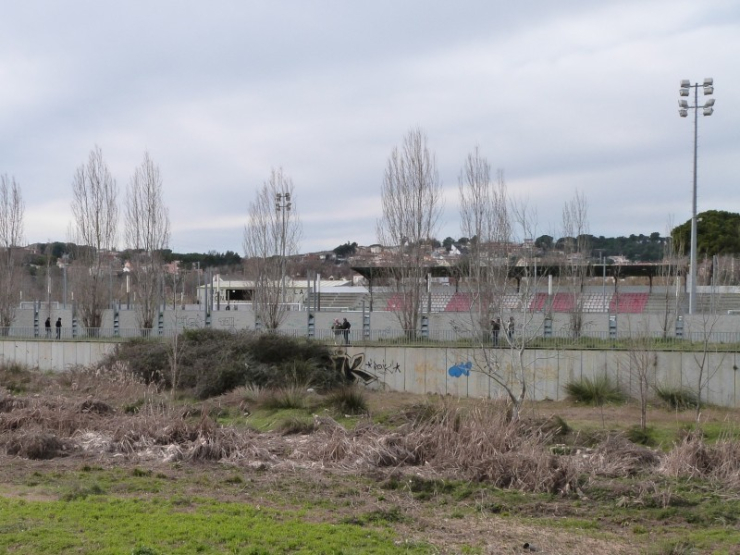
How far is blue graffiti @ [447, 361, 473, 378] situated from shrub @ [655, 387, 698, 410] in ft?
20.4

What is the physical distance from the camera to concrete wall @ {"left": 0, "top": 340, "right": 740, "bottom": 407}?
79.3 ft

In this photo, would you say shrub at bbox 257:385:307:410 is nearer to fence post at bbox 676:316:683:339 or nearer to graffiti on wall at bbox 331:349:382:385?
graffiti on wall at bbox 331:349:382:385

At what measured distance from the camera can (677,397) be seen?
22.9 metres

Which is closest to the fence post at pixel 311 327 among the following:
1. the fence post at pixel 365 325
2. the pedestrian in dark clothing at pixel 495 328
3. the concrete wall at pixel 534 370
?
the fence post at pixel 365 325

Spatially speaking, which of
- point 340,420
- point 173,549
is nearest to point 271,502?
point 173,549

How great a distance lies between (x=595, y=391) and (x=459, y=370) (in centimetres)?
482

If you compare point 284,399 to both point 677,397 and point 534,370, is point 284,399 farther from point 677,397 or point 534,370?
point 677,397

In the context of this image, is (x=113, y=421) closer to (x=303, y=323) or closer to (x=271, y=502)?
(x=271, y=502)

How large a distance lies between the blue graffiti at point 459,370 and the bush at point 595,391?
333 cm

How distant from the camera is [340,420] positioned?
18797 millimetres

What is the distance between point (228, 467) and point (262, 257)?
29.2 m

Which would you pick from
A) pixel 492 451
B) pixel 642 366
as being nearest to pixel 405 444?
pixel 492 451

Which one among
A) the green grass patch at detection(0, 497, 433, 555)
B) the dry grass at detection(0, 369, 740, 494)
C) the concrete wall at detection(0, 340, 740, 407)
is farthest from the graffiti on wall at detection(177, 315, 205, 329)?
the green grass patch at detection(0, 497, 433, 555)

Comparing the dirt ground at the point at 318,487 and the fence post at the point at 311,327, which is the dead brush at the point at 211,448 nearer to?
the dirt ground at the point at 318,487
